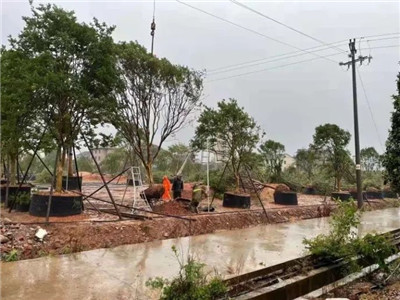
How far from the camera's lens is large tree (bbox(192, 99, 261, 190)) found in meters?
11.6

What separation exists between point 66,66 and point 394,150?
7.19 meters

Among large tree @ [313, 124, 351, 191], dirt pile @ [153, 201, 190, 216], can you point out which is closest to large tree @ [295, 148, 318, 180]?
large tree @ [313, 124, 351, 191]

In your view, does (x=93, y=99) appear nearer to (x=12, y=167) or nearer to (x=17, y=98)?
(x=17, y=98)

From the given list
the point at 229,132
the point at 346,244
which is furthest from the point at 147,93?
the point at 346,244

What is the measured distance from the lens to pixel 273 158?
2008 cm

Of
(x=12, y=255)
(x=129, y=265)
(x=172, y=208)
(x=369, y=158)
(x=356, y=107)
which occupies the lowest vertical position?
(x=129, y=265)

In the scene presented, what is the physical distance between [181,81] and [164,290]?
9.32 metres

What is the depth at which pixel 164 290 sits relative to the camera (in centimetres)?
355

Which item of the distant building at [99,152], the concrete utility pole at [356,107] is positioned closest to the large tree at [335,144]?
the concrete utility pole at [356,107]

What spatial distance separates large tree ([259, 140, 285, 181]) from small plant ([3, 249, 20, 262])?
602 inches

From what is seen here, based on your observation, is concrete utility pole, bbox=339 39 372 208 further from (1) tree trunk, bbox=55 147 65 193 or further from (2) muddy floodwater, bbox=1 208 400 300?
(1) tree trunk, bbox=55 147 65 193

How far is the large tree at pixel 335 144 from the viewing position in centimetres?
1672

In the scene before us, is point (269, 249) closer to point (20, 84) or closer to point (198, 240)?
point (198, 240)

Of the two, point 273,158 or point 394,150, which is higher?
point 273,158
